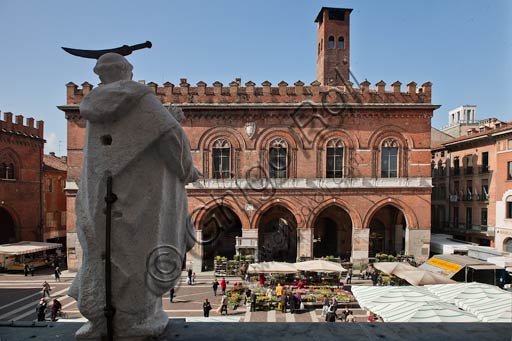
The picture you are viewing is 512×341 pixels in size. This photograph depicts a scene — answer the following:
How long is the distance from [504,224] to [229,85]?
65.9 feet

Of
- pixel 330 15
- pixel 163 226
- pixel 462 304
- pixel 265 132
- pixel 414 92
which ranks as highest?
pixel 330 15

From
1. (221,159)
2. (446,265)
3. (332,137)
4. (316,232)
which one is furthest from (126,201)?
(316,232)

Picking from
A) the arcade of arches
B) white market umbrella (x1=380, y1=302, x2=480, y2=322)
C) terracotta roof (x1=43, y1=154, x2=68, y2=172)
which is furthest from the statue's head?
terracotta roof (x1=43, y1=154, x2=68, y2=172)

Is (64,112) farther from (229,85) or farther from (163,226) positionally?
(163,226)

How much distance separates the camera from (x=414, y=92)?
19922 mm

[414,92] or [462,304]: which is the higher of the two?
[414,92]

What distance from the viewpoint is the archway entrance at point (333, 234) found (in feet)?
75.0

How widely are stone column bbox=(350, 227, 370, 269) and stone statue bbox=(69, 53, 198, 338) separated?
18343mm

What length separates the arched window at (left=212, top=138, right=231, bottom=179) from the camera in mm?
19844

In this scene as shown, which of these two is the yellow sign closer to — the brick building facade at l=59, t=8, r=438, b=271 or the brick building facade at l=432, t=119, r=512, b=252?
the brick building facade at l=59, t=8, r=438, b=271

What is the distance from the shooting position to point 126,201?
2.54 metres

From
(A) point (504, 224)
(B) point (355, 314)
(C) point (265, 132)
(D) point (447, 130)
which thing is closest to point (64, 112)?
(C) point (265, 132)

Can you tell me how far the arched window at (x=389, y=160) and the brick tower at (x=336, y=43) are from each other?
1006 centimetres

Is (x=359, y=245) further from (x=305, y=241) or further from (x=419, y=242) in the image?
(x=419, y=242)
